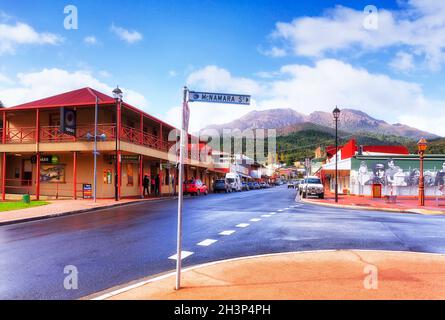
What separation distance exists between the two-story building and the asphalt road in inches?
520

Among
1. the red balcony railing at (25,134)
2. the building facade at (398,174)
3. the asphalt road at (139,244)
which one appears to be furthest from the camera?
the building facade at (398,174)

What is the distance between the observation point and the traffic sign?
5.40 meters

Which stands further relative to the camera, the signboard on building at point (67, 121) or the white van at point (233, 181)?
the white van at point (233, 181)

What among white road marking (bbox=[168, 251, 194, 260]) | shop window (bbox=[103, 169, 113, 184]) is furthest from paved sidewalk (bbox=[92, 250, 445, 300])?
shop window (bbox=[103, 169, 113, 184])

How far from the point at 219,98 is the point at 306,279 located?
117 inches

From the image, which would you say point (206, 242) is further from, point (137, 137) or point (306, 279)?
point (137, 137)

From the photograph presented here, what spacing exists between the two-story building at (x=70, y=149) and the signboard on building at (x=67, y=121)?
467 millimetres

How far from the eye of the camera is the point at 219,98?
541 cm

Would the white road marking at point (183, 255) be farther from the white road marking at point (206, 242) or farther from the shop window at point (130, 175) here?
the shop window at point (130, 175)

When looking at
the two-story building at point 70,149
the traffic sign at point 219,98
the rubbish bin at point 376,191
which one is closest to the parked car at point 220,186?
the two-story building at point 70,149

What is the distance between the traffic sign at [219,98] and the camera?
5.40 meters

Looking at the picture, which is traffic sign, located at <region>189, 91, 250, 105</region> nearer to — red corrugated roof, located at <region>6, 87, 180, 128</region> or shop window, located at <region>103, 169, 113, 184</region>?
red corrugated roof, located at <region>6, 87, 180, 128</region>

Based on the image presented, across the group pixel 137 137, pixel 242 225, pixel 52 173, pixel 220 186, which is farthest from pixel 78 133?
pixel 220 186
